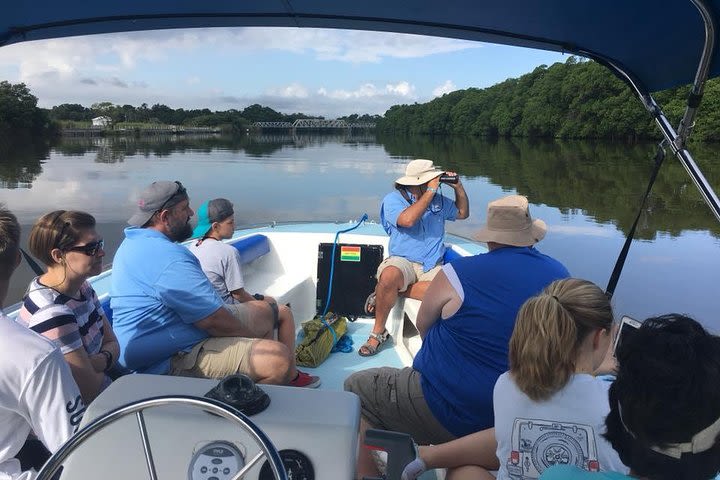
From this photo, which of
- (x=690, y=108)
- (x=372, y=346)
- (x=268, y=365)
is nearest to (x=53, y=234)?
(x=268, y=365)

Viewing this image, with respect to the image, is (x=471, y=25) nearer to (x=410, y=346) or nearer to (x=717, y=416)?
(x=717, y=416)

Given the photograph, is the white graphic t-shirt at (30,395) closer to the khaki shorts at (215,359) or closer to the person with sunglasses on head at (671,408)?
the khaki shorts at (215,359)

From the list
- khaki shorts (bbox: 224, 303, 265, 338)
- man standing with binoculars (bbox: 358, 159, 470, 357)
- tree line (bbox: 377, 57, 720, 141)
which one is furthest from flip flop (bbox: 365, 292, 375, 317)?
tree line (bbox: 377, 57, 720, 141)

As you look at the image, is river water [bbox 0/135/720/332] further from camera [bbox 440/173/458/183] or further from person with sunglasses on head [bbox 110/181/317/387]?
person with sunglasses on head [bbox 110/181/317/387]

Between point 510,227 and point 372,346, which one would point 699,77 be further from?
point 372,346

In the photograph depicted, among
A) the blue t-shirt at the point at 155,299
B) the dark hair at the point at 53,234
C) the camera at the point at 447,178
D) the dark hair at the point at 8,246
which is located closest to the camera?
the dark hair at the point at 8,246

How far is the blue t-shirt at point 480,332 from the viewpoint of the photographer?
1.59m

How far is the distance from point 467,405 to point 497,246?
54 centimetres

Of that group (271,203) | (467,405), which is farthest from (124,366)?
(271,203)

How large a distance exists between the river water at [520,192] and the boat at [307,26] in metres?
1.06

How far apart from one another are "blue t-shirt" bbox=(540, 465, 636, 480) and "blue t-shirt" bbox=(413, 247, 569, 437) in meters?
0.70

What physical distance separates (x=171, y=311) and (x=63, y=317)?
1.51ft

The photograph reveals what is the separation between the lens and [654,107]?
2098mm

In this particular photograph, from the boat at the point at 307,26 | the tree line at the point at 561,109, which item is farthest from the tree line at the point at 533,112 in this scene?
the boat at the point at 307,26
